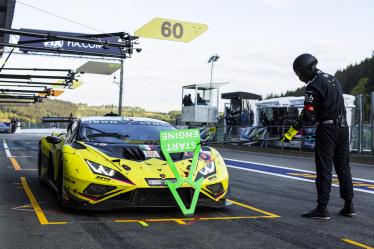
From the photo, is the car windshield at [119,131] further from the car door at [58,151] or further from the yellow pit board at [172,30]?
the yellow pit board at [172,30]

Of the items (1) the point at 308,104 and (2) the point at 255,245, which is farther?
(1) the point at 308,104

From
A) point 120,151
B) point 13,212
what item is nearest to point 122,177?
point 120,151

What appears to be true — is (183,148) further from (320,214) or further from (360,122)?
(360,122)

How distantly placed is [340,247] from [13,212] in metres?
3.72

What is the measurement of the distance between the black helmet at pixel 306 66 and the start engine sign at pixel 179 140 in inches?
57.0

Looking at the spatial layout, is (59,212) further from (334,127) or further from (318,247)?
(334,127)

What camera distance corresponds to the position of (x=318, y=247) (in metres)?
4.37

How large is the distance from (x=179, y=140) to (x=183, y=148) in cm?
11

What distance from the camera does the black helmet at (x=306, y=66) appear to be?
19.6 ft

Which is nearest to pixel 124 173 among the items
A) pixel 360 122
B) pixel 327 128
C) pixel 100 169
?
pixel 100 169

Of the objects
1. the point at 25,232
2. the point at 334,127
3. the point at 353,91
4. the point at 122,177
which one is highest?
the point at 353,91

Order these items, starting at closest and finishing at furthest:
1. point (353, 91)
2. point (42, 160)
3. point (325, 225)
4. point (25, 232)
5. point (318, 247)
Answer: point (318, 247) < point (25, 232) < point (325, 225) < point (42, 160) < point (353, 91)

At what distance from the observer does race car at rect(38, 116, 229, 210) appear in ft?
18.1

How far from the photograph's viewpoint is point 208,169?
6043 mm
